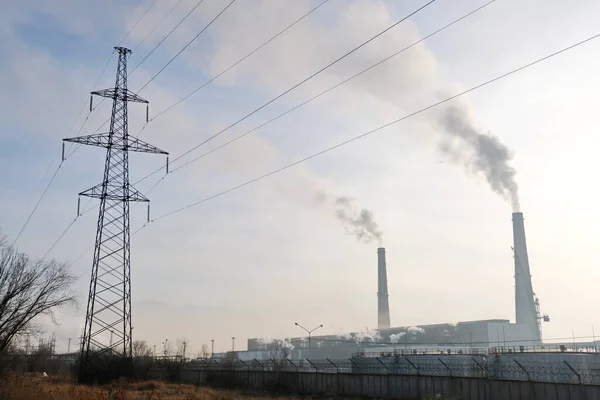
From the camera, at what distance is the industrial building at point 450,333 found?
98.4 meters

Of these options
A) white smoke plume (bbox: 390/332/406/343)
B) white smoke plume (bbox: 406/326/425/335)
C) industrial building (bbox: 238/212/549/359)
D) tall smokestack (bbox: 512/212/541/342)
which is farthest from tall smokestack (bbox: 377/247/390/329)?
tall smokestack (bbox: 512/212/541/342)

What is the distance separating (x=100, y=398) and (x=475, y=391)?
850 inches

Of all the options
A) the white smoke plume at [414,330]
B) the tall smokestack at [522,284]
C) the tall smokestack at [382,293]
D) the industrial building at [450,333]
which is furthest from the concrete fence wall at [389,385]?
the white smoke plume at [414,330]

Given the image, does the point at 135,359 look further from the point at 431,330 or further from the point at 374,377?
the point at 431,330

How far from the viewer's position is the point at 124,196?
39.9 m

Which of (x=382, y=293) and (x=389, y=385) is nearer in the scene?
(x=389, y=385)

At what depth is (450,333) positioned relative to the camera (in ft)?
431

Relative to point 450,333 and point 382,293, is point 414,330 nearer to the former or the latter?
point 450,333

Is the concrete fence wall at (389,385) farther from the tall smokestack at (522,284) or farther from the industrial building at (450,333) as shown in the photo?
the tall smokestack at (522,284)

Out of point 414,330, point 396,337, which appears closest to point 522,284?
point 396,337

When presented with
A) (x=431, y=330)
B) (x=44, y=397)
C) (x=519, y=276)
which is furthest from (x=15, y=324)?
(x=431, y=330)

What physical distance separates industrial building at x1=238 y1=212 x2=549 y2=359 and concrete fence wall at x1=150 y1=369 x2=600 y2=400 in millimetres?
46852

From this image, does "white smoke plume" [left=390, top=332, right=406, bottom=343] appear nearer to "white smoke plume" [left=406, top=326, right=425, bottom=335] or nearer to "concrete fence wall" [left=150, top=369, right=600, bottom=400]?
"white smoke plume" [left=406, top=326, right=425, bottom=335]

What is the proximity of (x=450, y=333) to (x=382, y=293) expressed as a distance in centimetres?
1924
